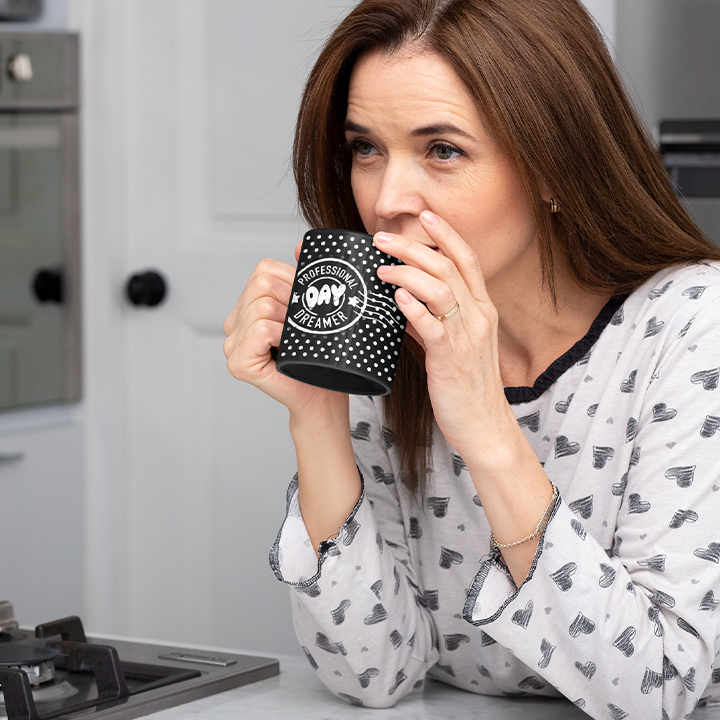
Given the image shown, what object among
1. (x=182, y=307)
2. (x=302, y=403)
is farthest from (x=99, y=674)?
(x=182, y=307)

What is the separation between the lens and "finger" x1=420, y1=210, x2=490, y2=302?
35.7 inches

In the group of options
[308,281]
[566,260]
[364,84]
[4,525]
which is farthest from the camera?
[4,525]

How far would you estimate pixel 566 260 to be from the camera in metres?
1.15

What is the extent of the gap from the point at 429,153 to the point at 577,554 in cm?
37

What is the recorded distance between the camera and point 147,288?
229 cm

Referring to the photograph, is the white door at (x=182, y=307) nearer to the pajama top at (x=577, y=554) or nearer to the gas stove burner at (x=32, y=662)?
the pajama top at (x=577, y=554)

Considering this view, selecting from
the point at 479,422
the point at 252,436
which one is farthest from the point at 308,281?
the point at 252,436

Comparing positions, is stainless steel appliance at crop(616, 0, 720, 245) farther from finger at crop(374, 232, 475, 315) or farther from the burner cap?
the burner cap

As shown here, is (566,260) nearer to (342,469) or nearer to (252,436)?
(342,469)

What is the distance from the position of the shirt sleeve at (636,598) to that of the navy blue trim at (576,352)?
197mm

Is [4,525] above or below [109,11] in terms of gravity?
below

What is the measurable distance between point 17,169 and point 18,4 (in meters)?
0.32

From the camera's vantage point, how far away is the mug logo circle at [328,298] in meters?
0.81

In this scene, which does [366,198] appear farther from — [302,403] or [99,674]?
[99,674]
